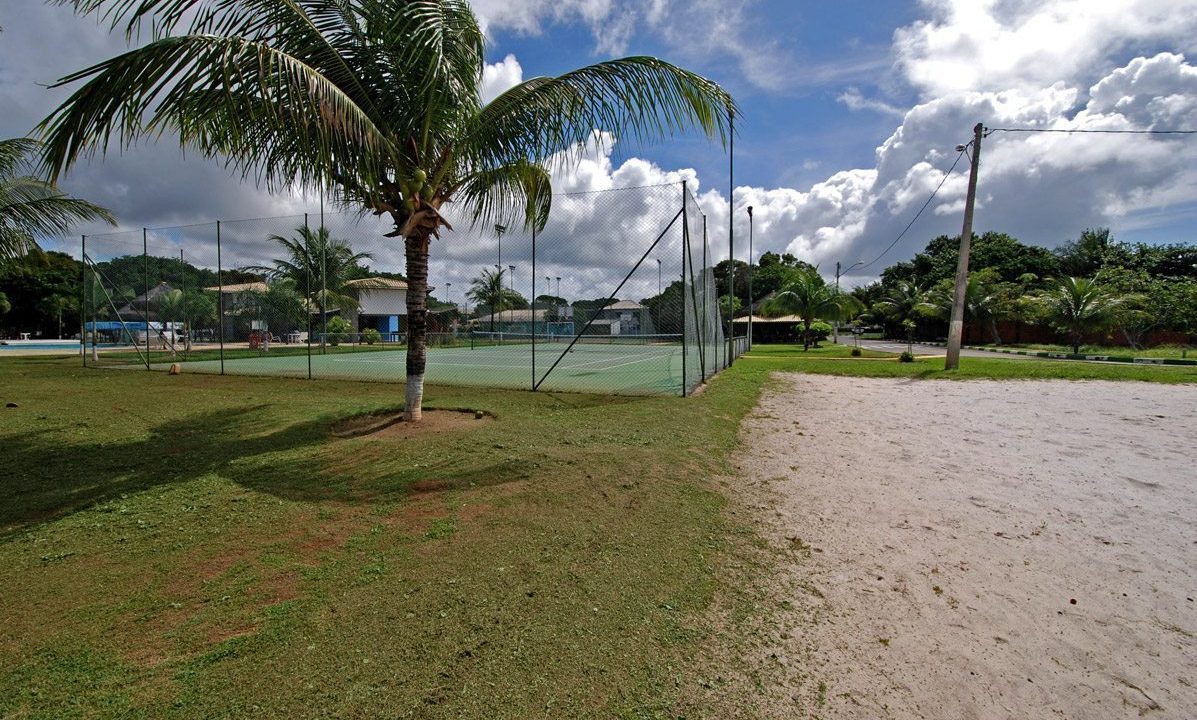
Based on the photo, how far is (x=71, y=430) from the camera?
22.5ft

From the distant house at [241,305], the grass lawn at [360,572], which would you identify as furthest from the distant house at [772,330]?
the grass lawn at [360,572]

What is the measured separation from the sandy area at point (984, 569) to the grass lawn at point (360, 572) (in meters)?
0.53

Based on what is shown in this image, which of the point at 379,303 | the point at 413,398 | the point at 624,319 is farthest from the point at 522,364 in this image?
the point at 379,303

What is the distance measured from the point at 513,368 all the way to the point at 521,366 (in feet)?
1.75

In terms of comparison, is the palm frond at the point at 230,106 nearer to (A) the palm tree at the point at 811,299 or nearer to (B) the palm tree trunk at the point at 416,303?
(B) the palm tree trunk at the point at 416,303

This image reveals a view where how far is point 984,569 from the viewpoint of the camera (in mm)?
3275

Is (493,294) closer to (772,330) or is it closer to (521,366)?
(521,366)

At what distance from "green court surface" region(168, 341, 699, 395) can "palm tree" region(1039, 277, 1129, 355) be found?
20744 mm

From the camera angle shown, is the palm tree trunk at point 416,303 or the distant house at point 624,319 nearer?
the palm tree trunk at point 416,303

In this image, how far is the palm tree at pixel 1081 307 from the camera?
82.3ft

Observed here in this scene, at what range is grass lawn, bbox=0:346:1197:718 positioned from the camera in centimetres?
203

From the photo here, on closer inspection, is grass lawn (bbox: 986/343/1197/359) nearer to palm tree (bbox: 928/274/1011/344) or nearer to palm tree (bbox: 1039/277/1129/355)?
palm tree (bbox: 1039/277/1129/355)

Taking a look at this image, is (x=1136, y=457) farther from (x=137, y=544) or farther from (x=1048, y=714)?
(x=137, y=544)

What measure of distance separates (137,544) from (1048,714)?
4.87 meters
